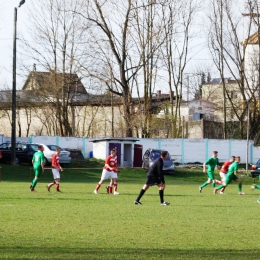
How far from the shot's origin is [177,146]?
193 feet

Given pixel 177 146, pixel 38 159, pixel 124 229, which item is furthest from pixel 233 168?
pixel 177 146

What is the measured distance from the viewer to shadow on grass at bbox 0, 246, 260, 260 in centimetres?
1045

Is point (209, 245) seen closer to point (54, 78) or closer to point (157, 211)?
point (157, 211)

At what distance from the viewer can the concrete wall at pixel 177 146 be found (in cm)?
5656

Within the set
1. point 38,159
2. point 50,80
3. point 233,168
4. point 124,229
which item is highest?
point 50,80

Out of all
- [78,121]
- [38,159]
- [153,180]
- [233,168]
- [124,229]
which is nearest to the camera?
[124,229]

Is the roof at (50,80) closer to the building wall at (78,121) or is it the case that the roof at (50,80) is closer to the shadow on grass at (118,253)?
the building wall at (78,121)

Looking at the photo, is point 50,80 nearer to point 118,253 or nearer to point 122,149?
point 122,149

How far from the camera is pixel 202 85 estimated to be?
99.1m

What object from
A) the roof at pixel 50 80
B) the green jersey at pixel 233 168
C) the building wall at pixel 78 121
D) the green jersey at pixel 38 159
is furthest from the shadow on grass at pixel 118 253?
the building wall at pixel 78 121

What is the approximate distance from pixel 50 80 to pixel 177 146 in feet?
48.3

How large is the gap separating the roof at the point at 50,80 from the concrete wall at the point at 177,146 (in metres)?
6.12

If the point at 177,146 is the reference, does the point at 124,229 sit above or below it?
below

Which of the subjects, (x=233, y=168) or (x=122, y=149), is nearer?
(x=233, y=168)
